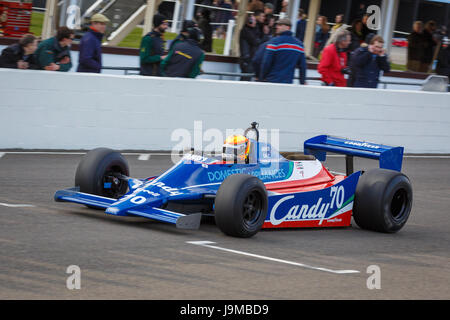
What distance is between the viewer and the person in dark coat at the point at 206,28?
19.5 m

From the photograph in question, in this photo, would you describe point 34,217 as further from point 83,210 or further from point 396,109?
point 396,109

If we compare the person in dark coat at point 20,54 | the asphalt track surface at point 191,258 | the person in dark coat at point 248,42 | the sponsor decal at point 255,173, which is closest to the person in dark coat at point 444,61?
the person in dark coat at point 248,42

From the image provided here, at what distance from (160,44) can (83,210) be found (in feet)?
20.6

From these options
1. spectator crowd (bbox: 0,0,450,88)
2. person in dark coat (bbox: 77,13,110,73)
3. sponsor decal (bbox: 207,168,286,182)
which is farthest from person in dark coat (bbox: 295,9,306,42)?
sponsor decal (bbox: 207,168,286,182)

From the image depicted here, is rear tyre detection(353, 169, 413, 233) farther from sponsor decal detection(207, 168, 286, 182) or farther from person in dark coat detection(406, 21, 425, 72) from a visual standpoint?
person in dark coat detection(406, 21, 425, 72)

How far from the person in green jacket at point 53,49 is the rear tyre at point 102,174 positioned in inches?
175

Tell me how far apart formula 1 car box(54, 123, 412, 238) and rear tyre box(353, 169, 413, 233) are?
1 centimetres

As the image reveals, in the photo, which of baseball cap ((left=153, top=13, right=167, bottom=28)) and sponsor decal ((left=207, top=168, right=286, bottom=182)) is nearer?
sponsor decal ((left=207, top=168, right=286, bottom=182))

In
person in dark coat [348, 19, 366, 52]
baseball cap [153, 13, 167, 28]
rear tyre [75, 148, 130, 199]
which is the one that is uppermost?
person in dark coat [348, 19, 366, 52]

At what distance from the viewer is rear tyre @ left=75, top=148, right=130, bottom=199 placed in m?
8.63

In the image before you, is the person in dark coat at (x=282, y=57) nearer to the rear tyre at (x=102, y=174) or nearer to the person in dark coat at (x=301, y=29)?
the rear tyre at (x=102, y=174)

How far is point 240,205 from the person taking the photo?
7.73 meters
